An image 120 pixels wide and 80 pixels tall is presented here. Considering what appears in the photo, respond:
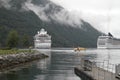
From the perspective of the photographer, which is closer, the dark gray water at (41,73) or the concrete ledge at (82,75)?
the concrete ledge at (82,75)

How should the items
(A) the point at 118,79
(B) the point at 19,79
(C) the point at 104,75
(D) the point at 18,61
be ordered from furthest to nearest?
(D) the point at 18,61
(B) the point at 19,79
(C) the point at 104,75
(A) the point at 118,79

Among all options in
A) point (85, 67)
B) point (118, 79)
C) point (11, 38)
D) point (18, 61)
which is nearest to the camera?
point (118, 79)

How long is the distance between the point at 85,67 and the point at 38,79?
984cm

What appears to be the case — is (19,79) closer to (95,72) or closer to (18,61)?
(95,72)

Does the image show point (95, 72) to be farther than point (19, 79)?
No

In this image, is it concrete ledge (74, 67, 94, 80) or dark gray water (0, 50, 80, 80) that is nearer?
concrete ledge (74, 67, 94, 80)

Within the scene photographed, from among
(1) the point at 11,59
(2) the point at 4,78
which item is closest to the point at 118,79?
(2) the point at 4,78

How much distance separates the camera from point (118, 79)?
29.8m

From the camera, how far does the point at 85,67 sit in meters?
48.0

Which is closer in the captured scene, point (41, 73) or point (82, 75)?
point (82, 75)

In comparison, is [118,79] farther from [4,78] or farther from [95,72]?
[4,78]

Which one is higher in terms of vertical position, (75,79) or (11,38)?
(11,38)

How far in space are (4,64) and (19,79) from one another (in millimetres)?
17753

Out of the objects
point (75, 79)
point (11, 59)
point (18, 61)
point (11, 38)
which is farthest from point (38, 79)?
point (11, 38)
